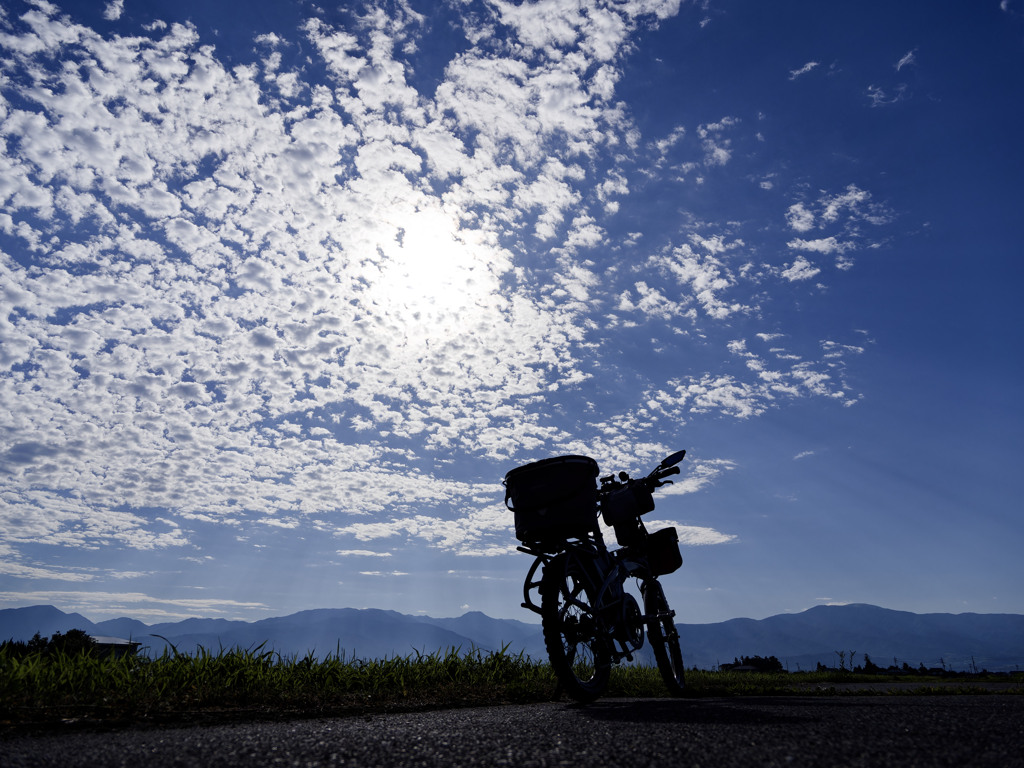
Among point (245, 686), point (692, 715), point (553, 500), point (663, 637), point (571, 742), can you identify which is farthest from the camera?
point (663, 637)

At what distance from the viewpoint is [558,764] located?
268cm

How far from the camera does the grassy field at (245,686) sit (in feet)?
13.2

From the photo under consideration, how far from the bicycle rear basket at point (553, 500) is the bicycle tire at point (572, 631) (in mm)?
302

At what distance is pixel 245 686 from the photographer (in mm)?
5152

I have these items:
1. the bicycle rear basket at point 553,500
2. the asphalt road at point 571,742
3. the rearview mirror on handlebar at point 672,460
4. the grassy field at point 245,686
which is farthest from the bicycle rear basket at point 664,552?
the asphalt road at point 571,742

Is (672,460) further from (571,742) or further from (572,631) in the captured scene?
(571,742)

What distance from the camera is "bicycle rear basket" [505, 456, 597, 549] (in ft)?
19.8

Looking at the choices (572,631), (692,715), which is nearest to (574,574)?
(572,631)

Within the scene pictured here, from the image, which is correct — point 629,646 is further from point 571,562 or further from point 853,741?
point 853,741

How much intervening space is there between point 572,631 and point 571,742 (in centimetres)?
277

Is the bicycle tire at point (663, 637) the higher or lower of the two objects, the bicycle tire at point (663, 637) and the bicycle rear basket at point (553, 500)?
the lower

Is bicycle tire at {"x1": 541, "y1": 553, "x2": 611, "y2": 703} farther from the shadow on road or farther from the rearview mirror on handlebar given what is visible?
the rearview mirror on handlebar

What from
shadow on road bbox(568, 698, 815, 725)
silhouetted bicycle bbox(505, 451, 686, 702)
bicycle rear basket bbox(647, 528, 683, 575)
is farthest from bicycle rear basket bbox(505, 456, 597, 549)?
bicycle rear basket bbox(647, 528, 683, 575)

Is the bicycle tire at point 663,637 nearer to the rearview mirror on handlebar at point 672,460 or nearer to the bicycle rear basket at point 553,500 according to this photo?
the rearview mirror on handlebar at point 672,460
